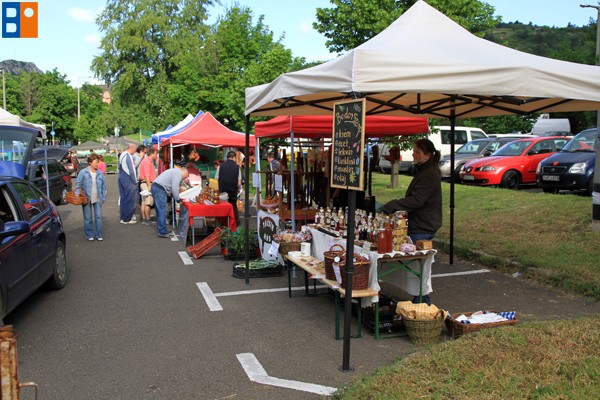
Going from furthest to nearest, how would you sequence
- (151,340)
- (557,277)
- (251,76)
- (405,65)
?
(251,76) → (557,277) → (151,340) → (405,65)

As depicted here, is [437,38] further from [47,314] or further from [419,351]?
[47,314]

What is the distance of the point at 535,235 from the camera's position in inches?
370

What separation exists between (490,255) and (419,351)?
160 inches

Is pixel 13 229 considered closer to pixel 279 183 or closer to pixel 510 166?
pixel 279 183

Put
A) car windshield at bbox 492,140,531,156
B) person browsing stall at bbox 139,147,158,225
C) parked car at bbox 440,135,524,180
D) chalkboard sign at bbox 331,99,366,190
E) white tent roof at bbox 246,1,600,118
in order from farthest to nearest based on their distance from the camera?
parked car at bbox 440,135,524,180 < car windshield at bbox 492,140,531,156 < person browsing stall at bbox 139,147,158,225 < white tent roof at bbox 246,1,600,118 < chalkboard sign at bbox 331,99,366,190

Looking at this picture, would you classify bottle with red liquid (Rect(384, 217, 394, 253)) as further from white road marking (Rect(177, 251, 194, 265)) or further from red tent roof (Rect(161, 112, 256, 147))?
red tent roof (Rect(161, 112, 256, 147))

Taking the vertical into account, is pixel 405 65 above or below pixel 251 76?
below

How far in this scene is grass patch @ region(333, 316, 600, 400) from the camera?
4004 millimetres

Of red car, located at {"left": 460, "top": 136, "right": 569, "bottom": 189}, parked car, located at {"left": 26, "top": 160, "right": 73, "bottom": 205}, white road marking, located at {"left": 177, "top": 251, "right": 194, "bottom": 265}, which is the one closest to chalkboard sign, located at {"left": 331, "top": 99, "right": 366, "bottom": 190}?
white road marking, located at {"left": 177, "top": 251, "right": 194, "bottom": 265}

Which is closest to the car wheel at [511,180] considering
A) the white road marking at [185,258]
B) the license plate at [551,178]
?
the license plate at [551,178]

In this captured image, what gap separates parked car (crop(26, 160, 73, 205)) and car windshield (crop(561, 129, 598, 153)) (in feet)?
47.8

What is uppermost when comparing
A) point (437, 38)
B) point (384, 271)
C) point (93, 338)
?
point (437, 38)

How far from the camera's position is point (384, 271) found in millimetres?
5867

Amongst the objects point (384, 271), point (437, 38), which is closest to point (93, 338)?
point (384, 271)
